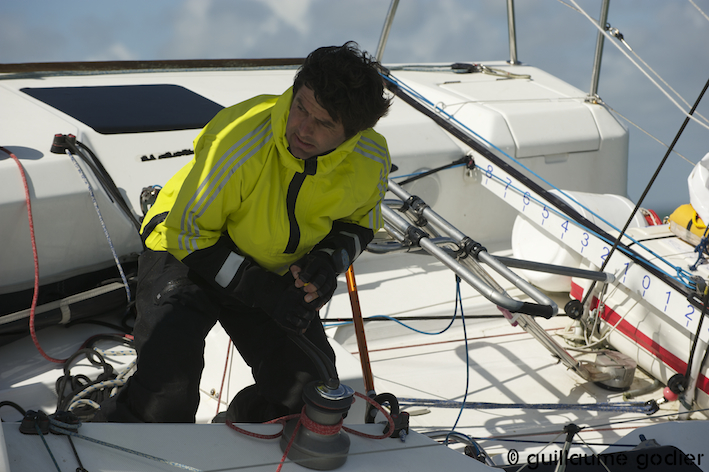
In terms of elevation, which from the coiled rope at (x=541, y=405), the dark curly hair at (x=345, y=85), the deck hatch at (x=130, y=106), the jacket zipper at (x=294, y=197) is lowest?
the coiled rope at (x=541, y=405)

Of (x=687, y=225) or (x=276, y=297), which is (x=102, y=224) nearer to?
(x=276, y=297)

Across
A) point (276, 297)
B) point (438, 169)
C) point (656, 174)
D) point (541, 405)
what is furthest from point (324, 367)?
point (438, 169)

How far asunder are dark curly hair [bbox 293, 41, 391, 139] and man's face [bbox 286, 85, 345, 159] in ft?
0.05

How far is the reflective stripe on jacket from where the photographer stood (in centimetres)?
128

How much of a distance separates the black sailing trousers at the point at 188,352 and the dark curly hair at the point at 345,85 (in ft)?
1.65

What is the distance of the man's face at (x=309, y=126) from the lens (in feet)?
4.03

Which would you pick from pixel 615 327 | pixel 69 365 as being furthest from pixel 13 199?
pixel 615 327

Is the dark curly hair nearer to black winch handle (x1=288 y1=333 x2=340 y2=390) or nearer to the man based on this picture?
the man

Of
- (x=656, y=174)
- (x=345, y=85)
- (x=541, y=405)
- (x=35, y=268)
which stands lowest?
(x=541, y=405)

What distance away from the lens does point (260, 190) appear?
132 centimetres

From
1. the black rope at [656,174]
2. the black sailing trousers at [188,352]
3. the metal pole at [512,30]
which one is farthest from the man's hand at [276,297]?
the metal pole at [512,30]

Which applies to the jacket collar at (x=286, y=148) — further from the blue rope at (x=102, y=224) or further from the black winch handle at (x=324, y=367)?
the blue rope at (x=102, y=224)

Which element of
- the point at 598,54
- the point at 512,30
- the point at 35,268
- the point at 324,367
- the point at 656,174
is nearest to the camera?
the point at 324,367

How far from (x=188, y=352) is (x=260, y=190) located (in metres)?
0.37
